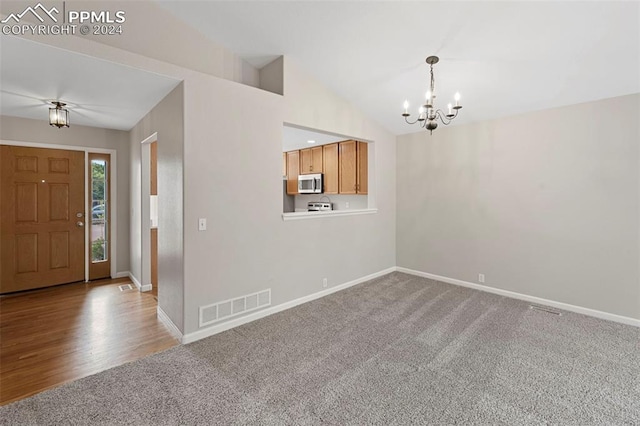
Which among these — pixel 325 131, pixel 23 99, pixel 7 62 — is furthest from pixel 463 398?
pixel 23 99

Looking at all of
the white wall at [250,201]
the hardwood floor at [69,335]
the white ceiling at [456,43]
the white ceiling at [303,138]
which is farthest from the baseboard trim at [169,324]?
the white ceiling at [456,43]

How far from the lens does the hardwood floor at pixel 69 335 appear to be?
2307 mm

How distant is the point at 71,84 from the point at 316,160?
396cm

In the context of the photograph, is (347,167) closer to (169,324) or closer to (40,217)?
(169,324)

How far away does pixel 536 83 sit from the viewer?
127 inches

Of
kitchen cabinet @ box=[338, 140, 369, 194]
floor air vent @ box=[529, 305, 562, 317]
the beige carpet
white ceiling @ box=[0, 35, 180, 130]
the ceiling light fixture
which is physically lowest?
the beige carpet

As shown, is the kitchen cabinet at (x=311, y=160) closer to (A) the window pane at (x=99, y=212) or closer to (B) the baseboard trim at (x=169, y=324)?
(A) the window pane at (x=99, y=212)

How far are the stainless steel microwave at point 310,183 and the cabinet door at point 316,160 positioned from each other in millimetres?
117

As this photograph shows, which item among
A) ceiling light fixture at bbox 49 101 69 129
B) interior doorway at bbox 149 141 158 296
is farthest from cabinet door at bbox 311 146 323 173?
Result: ceiling light fixture at bbox 49 101 69 129

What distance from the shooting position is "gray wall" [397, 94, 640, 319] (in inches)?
127

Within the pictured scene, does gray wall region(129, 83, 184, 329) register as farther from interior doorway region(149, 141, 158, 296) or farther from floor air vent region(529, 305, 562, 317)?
floor air vent region(529, 305, 562, 317)

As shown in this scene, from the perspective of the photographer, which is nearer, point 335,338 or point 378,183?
point 335,338

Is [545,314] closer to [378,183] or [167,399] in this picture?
[378,183]

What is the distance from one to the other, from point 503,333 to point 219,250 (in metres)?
3.04
